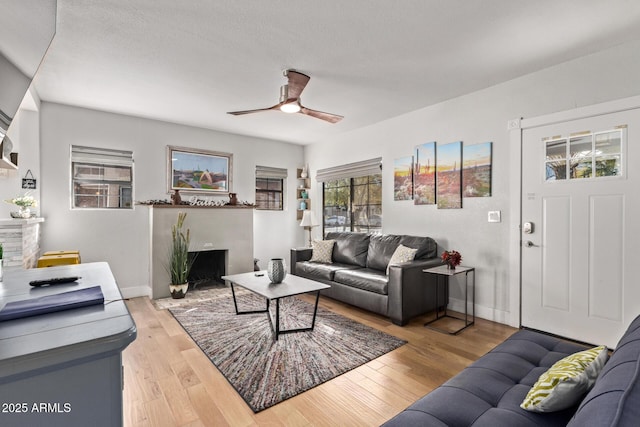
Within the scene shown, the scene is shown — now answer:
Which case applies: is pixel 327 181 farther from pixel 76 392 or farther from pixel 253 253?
pixel 76 392

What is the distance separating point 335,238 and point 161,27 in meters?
3.56

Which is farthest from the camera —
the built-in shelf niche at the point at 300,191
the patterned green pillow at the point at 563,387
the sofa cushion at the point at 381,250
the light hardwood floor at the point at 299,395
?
the built-in shelf niche at the point at 300,191

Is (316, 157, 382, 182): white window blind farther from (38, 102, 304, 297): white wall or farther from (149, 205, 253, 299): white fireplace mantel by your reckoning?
(149, 205, 253, 299): white fireplace mantel

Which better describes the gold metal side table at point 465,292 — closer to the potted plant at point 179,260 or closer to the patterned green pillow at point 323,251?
the patterned green pillow at point 323,251

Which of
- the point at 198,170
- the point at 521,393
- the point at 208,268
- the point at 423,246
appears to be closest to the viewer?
the point at 521,393

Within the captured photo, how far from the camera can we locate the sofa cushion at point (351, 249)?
14.7ft

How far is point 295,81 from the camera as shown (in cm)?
306

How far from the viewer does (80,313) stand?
1.02 metres

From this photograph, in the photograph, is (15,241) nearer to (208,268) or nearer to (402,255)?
(208,268)

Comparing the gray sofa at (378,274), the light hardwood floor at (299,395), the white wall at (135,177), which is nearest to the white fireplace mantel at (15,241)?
the white wall at (135,177)

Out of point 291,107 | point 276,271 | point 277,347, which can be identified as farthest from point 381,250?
point 291,107

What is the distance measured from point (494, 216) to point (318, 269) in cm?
228

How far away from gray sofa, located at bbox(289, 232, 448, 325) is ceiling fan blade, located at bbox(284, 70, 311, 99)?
2077mm

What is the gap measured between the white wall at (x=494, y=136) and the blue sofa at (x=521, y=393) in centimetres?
165
